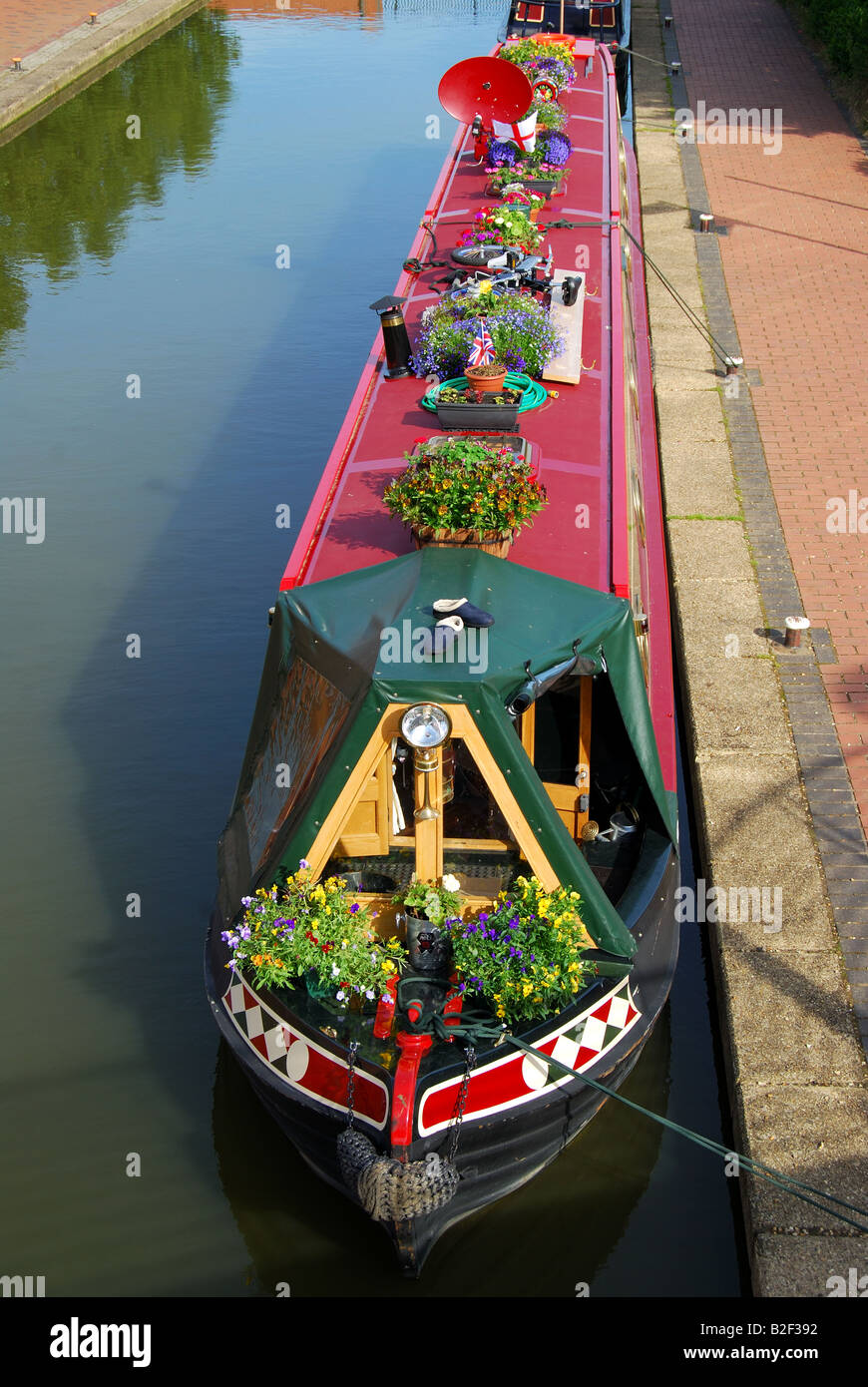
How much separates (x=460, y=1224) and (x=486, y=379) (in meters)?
5.41

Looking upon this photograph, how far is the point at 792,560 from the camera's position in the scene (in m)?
11.8

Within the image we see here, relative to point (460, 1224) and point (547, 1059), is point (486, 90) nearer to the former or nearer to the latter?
point (547, 1059)

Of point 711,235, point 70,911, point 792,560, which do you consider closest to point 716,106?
point 711,235

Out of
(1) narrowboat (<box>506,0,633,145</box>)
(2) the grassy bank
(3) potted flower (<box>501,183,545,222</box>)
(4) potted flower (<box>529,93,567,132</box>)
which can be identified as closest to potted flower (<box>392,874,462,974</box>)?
(3) potted flower (<box>501,183,545,222</box>)

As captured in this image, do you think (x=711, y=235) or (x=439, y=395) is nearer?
(x=439, y=395)

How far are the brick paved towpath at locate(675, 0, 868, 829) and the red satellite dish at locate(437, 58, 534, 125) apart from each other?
12.3 ft

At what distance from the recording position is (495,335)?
998 centimetres

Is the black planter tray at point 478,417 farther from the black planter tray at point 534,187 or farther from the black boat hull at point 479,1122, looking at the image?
the black planter tray at point 534,187

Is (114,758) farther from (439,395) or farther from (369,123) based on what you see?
(369,123)

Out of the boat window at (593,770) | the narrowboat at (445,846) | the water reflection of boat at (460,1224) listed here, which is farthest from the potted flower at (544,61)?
the water reflection of boat at (460,1224)

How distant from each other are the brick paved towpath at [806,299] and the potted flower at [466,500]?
3348 mm

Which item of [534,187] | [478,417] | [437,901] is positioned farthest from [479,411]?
[534,187]

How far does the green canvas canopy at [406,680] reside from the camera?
6668 millimetres
